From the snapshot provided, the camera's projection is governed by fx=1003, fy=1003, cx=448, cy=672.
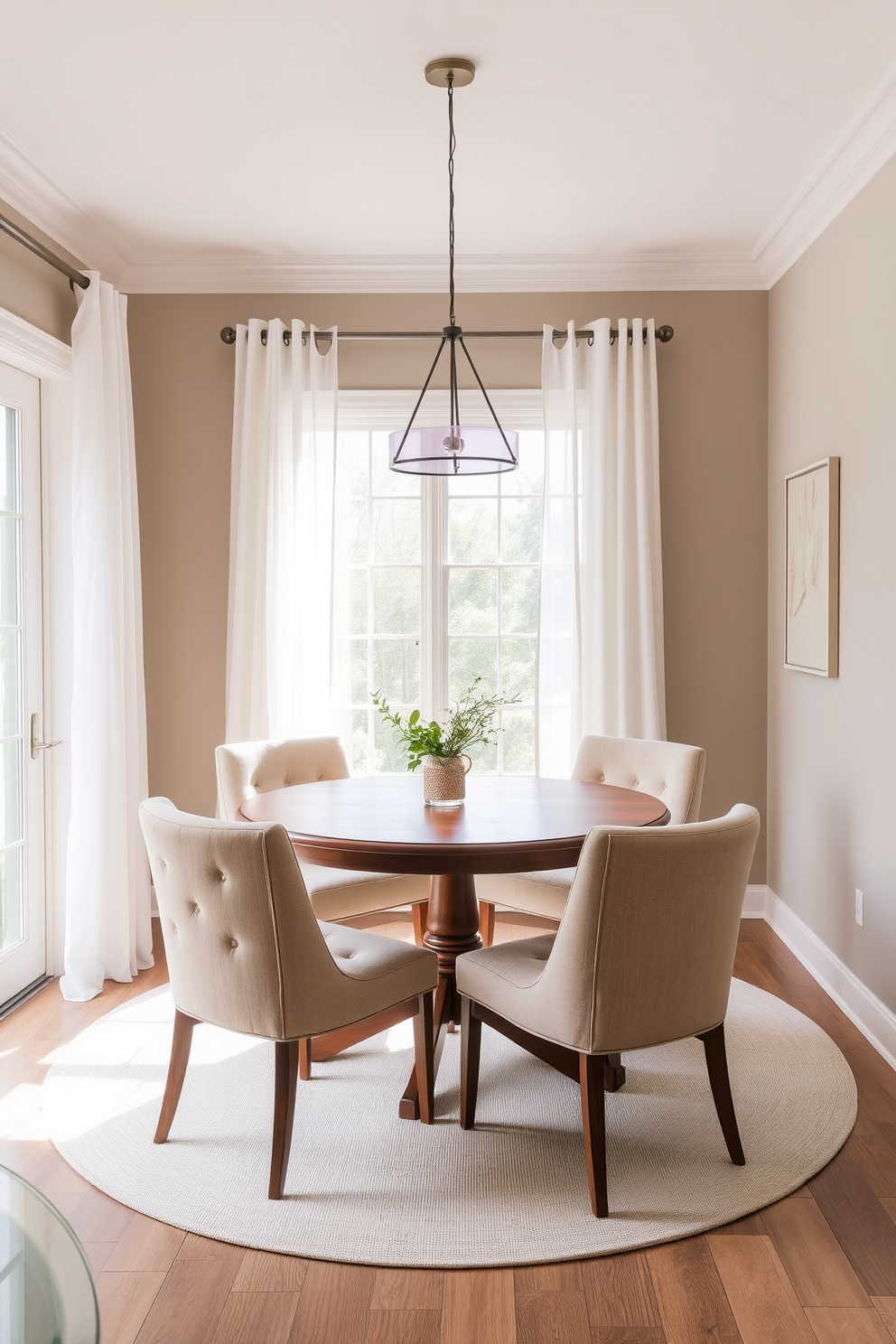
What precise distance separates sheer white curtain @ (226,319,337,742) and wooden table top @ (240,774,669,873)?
0.91m

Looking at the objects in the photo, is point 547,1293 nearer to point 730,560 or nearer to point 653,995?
point 653,995

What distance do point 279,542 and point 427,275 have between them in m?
1.32

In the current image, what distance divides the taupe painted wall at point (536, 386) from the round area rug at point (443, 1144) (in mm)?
1565

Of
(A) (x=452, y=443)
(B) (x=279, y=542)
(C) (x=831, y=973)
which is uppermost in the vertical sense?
(A) (x=452, y=443)

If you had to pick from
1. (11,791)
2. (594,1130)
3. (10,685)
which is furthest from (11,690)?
(594,1130)

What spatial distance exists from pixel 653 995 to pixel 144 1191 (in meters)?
1.26

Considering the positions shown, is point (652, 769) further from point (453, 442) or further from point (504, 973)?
point (453, 442)

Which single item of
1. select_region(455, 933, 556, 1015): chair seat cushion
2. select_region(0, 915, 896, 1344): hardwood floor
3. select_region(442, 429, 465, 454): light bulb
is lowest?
select_region(0, 915, 896, 1344): hardwood floor

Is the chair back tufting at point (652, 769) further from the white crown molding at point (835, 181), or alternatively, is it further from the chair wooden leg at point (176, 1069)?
the white crown molding at point (835, 181)

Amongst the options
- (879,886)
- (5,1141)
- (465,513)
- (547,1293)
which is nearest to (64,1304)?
(547,1293)

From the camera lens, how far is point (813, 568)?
3.71 m

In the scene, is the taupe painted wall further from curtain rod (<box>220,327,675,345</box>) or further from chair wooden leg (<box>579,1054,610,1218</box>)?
chair wooden leg (<box>579,1054,610,1218</box>)

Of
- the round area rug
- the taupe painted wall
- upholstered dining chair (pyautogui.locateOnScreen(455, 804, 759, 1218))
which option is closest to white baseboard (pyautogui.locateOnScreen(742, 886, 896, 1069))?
the round area rug

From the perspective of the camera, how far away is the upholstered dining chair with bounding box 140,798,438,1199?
2.19m
